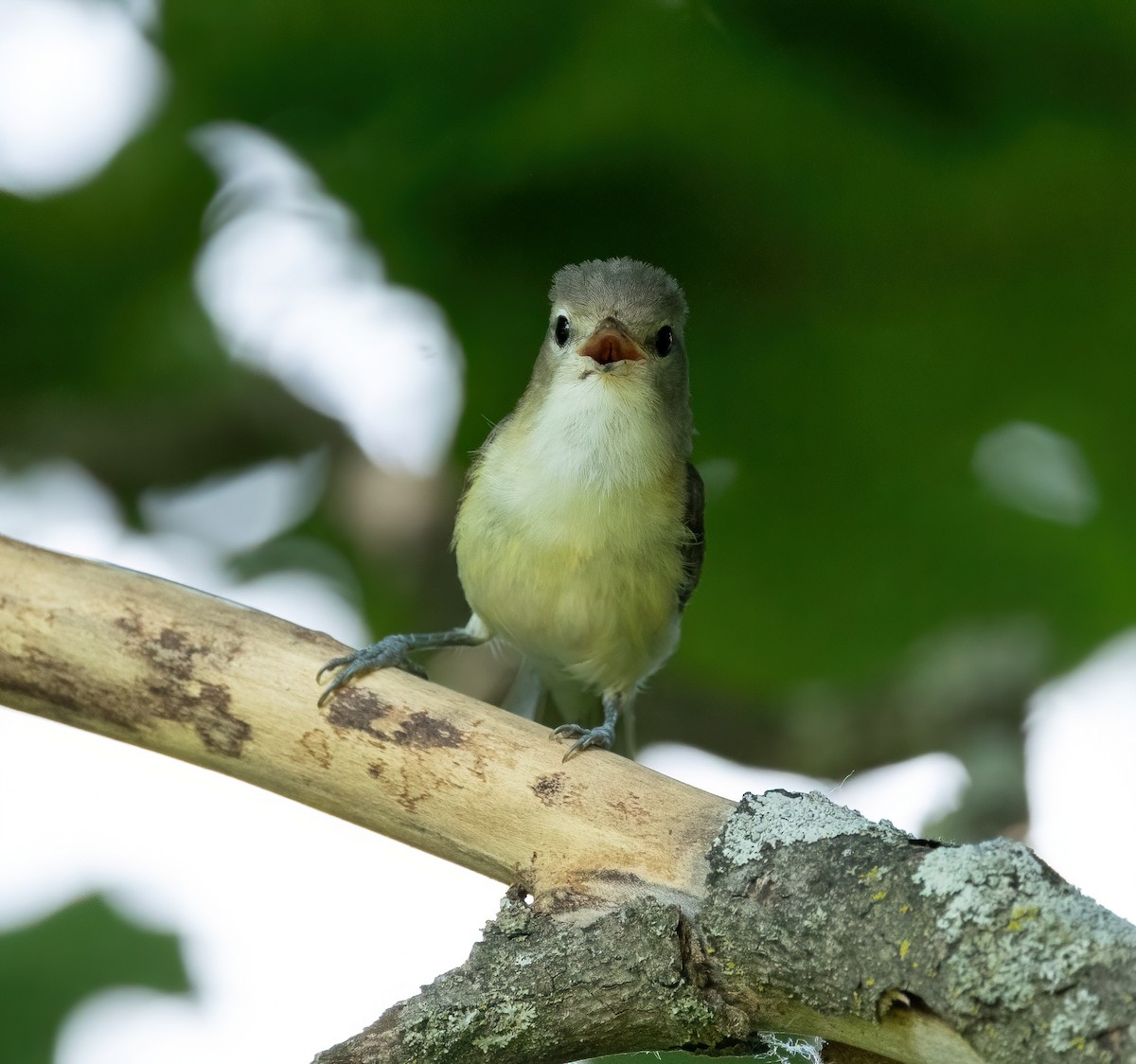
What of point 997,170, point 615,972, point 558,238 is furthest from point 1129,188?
point 615,972

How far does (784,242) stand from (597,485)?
856 millimetres

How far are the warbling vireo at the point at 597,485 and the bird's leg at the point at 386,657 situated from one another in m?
0.02

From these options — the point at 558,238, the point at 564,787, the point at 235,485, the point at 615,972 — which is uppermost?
the point at 558,238

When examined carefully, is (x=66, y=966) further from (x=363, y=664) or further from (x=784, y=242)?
(x=784, y=242)

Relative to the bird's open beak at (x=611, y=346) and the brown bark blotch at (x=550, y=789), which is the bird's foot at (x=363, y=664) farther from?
the bird's open beak at (x=611, y=346)

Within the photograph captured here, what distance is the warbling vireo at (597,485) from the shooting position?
10.2ft

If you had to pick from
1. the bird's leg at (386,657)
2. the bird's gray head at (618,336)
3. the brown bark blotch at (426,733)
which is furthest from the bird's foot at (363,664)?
the bird's gray head at (618,336)

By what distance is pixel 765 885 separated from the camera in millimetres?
1896

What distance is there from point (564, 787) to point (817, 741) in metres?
1.01

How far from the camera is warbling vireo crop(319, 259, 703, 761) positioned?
312 cm

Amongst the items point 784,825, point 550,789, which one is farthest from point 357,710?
point 784,825

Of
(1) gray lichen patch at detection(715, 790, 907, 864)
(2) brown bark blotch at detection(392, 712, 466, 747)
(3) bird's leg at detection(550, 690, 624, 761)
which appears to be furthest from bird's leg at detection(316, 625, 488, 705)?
(1) gray lichen patch at detection(715, 790, 907, 864)

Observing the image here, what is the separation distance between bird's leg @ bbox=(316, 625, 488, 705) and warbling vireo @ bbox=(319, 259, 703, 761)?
0.05 feet

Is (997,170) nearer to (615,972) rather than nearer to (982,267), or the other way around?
(982,267)
